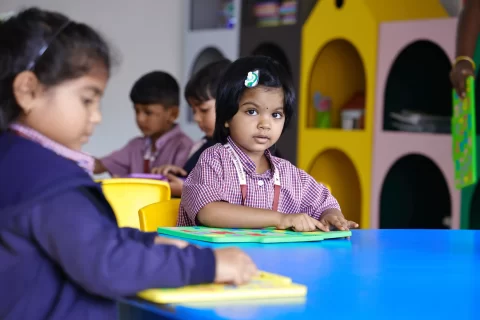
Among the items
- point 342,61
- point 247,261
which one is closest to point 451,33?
point 342,61

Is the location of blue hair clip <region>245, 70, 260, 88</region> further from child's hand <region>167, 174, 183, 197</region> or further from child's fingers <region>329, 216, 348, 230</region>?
child's hand <region>167, 174, 183, 197</region>

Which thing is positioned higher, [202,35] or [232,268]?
[202,35]

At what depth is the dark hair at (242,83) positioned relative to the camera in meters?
1.82

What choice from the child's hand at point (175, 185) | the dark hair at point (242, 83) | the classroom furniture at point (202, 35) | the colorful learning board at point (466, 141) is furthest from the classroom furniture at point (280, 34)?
the dark hair at point (242, 83)

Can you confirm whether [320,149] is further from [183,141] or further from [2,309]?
[2,309]

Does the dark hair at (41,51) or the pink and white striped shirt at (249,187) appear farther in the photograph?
the pink and white striped shirt at (249,187)

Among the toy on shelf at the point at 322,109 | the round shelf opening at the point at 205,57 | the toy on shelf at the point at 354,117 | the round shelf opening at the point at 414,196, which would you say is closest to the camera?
the round shelf opening at the point at 414,196

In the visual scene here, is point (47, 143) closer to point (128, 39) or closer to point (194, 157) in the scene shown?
point (194, 157)

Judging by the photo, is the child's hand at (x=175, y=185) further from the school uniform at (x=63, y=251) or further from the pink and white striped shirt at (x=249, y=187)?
the school uniform at (x=63, y=251)

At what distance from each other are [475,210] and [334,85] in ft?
4.00

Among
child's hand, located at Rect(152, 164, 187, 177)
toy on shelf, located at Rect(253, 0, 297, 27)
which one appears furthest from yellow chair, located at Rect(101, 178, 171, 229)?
toy on shelf, located at Rect(253, 0, 297, 27)

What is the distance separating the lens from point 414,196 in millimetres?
3846

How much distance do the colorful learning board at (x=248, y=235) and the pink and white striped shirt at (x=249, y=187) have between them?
164mm

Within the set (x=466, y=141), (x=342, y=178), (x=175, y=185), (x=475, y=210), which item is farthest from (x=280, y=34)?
(x=466, y=141)
